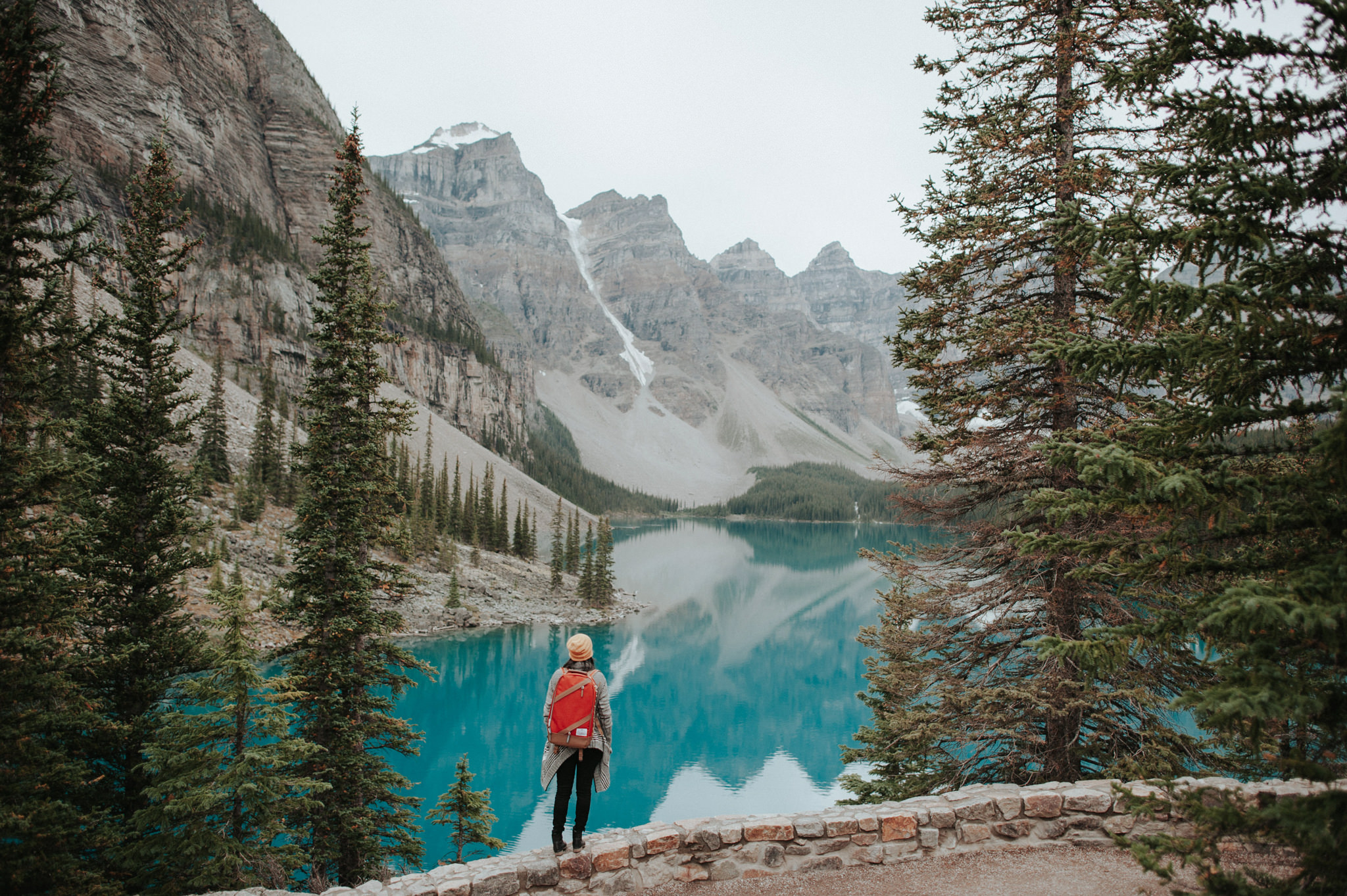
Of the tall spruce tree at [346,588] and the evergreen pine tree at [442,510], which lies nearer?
the tall spruce tree at [346,588]

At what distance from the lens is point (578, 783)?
20.1ft

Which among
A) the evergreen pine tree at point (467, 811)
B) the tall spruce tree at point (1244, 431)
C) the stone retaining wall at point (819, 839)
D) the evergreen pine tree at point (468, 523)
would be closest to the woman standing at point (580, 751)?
the stone retaining wall at point (819, 839)

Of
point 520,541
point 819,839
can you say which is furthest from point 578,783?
point 520,541

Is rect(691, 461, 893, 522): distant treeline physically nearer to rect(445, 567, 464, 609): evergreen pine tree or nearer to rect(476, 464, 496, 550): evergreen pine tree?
rect(476, 464, 496, 550): evergreen pine tree

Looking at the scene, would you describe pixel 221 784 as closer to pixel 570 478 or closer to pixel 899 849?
pixel 899 849

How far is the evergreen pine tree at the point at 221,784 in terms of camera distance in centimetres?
772

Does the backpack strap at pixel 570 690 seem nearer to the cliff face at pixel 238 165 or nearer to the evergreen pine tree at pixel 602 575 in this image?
the evergreen pine tree at pixel 602 575

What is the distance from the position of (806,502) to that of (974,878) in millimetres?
163857

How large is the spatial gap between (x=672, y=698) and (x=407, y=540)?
27.9m

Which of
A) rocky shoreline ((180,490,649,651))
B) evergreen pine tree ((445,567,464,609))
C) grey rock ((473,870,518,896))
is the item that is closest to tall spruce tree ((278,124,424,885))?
grey rock ((473,870,518,896))

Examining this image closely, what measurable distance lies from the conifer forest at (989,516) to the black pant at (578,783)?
2953mm

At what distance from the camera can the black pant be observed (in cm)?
592

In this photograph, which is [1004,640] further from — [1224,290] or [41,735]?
[41,735]

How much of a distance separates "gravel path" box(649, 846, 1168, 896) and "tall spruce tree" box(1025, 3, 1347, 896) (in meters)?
Answer: 2.57
